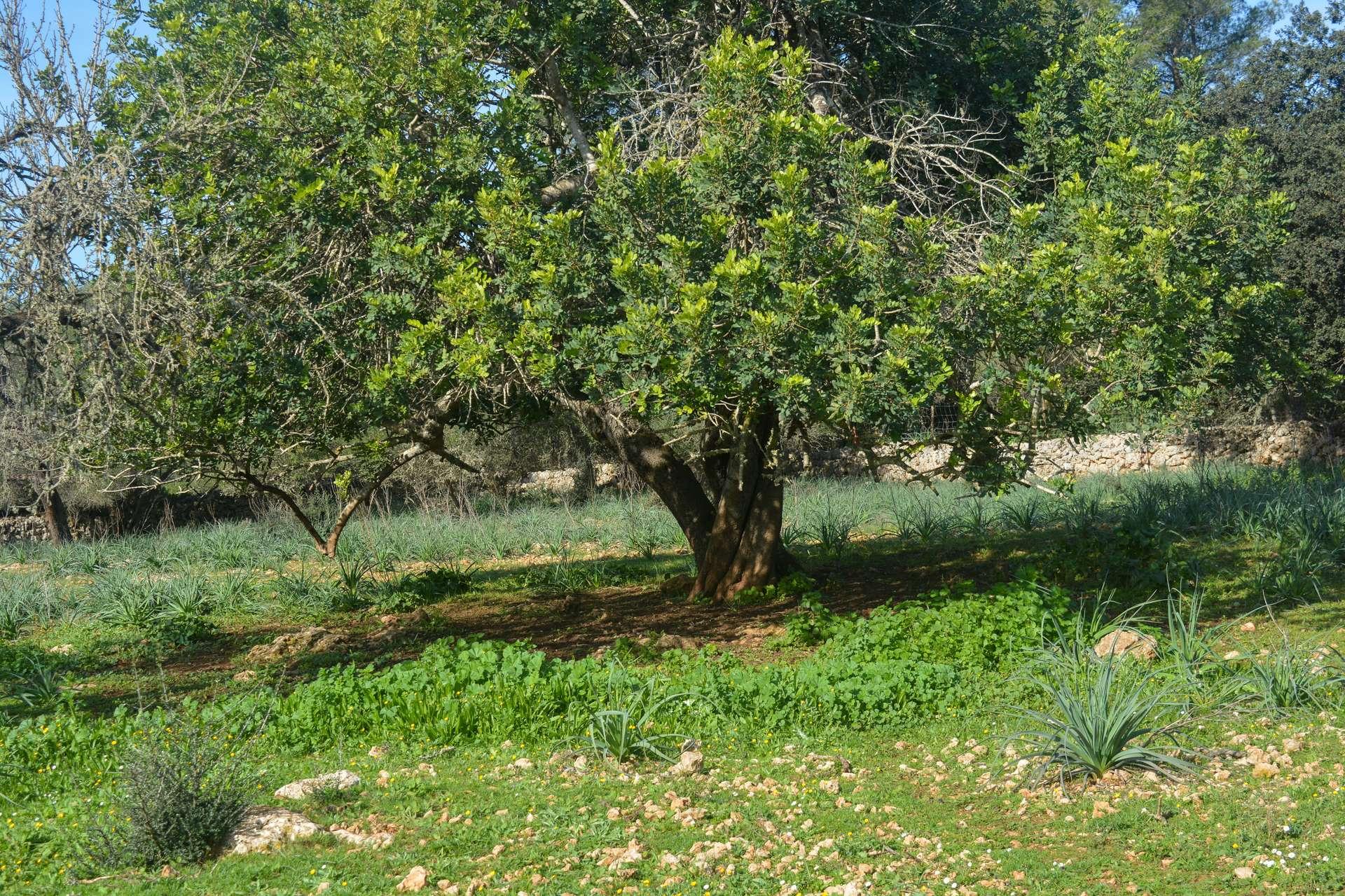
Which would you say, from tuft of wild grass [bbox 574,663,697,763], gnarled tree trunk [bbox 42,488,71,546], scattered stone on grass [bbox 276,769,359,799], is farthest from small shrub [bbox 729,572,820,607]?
gnarled tree trunk [bbox 42,488,71,546]

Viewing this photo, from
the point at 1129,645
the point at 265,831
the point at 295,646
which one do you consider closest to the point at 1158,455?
the point at 1129,645

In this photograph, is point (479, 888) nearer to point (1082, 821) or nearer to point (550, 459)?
point (1082, 821)

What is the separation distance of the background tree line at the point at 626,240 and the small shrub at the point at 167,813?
1631mm

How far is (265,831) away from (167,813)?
37cm

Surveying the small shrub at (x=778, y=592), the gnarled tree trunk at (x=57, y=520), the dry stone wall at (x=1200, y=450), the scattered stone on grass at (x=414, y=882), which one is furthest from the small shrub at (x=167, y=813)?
the gnarled tree trunk at (x=57, y=520)

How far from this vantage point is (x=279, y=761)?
221 inches

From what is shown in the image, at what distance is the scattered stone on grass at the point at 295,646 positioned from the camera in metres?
8.23

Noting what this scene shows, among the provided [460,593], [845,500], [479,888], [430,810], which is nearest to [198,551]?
[460,593]

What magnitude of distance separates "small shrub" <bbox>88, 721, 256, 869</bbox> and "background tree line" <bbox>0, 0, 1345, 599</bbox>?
5.35ft

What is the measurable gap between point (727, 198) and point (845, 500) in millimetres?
8675

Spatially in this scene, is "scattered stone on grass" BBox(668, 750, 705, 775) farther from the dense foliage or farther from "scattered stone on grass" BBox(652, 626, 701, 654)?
the dense foliage

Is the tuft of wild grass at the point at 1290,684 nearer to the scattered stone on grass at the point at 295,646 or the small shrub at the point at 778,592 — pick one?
the small shrub at the point at 778,592

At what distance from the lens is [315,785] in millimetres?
4863

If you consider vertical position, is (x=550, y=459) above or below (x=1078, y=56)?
below
